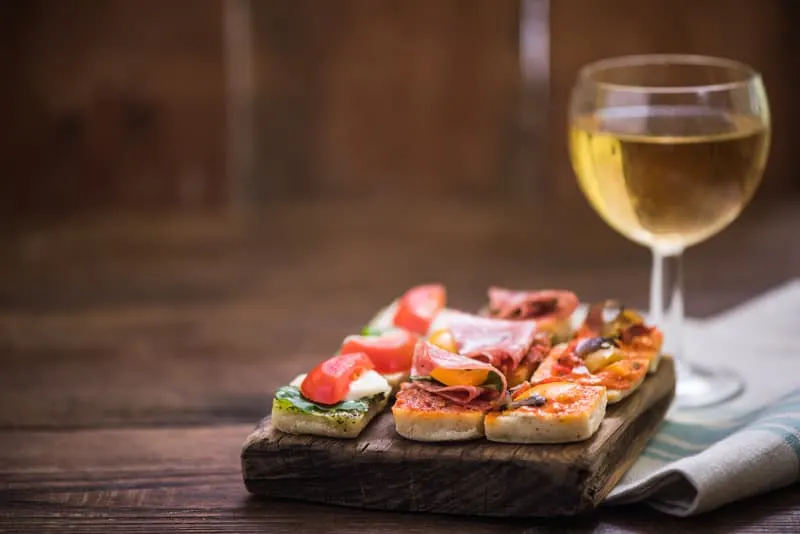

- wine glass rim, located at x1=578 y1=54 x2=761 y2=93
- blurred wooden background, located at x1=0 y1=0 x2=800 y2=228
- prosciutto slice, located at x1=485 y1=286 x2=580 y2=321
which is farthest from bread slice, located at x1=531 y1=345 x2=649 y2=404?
blurred wooden background, located at x1=0 y1=0 x2=800 y2=228

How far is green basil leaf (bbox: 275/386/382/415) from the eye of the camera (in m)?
1.34

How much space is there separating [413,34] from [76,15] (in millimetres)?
814

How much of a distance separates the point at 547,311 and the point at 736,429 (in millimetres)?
290

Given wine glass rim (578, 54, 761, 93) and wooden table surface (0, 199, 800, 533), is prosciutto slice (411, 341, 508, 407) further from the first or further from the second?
wine glass rim (578, 54, 761, 93)

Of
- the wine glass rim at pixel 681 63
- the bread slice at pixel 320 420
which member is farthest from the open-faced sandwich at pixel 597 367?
the wine glass rim at pixel 681 63

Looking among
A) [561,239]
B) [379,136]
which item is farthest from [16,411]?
[379,136]

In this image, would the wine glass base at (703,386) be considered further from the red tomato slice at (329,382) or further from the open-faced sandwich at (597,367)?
the red tomato slice at (329,382)

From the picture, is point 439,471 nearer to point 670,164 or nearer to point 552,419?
point 552,419

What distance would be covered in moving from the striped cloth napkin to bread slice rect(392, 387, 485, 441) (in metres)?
Result: 0.18

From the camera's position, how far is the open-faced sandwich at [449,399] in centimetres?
131

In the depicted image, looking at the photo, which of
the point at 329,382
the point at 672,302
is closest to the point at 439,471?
the point at 329,382

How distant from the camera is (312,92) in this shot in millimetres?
3064

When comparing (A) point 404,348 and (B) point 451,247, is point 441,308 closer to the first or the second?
(A) point 404,348

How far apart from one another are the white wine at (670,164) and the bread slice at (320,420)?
50 centimetres
